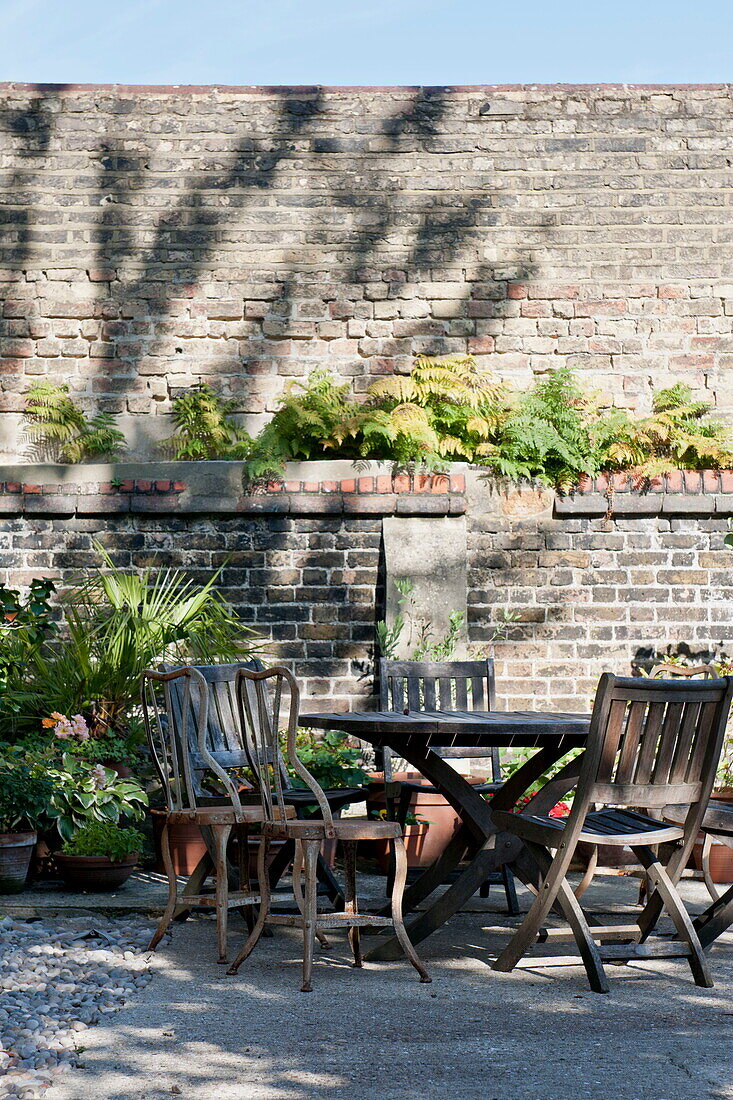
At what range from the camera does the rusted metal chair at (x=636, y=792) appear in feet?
12.4

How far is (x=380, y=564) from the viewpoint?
23.6 feet

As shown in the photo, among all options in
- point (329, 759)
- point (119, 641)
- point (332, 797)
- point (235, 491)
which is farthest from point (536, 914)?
point (235, 491)

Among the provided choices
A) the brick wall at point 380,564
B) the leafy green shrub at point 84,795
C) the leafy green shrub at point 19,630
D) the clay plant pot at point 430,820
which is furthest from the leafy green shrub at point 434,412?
the leafy green shrub at point 84,795

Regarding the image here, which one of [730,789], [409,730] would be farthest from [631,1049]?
[730,789]

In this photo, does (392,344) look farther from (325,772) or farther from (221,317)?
(325,772)

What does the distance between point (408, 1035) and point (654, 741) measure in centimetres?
131

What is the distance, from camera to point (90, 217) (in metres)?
8.67

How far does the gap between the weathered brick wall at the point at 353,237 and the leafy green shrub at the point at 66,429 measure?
0.67 ft

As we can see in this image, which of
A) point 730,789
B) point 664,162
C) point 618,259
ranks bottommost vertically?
point 730,789

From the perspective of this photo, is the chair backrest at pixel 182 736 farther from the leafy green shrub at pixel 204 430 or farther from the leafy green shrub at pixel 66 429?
the leafy green shrub at pixel 66 429

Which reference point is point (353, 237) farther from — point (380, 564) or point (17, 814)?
point (17, 814)

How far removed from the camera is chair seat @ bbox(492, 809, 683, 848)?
150 inches

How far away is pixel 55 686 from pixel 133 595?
881 millimetres

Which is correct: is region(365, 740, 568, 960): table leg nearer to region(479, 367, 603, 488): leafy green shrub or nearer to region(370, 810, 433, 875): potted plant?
region(370, 810, 433, 875): potted plant
